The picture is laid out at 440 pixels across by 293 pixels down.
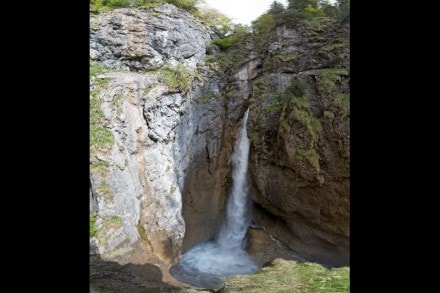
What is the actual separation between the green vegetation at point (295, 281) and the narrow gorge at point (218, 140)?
1.57 m

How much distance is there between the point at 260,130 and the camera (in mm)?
12453

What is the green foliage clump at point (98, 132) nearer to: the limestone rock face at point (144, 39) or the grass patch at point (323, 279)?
the limestone rock face at point (144, 39)

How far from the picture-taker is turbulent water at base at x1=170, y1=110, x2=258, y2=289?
10375mm

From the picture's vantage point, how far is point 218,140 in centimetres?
1309

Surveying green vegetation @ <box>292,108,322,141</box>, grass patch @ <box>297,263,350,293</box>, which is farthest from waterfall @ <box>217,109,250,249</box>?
grass patch @ <box>297,263,350,293</box>

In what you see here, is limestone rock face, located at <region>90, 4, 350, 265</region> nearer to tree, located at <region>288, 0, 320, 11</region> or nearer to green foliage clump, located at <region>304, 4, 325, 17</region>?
green foliage clump, located at <region>304, 4, 325, 17</region>

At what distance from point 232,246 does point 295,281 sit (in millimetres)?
5093

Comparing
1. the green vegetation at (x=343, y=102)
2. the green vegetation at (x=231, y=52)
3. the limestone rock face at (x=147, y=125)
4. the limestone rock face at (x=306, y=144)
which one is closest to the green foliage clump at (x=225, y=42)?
the green vegetation at (x=231, y=52)

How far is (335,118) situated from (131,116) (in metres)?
6.72

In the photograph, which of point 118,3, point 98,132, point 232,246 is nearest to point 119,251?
point 98,132

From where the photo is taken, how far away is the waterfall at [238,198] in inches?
500

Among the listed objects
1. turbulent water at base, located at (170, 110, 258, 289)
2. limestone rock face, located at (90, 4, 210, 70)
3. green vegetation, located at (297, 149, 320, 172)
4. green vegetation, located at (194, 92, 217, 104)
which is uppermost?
limestone rock face, located at (90, 4, 210, 70)

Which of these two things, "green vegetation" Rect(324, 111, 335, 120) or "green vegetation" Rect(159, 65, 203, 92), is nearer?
"green vegetation" Rect(324, 111, 335, 120)
